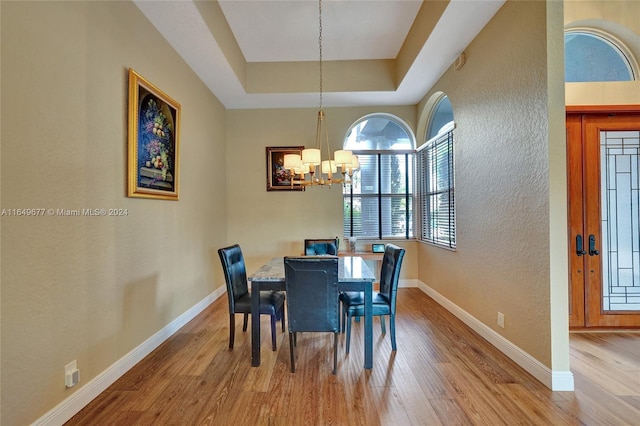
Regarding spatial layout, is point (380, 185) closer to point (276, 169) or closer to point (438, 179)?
point (438, 179)

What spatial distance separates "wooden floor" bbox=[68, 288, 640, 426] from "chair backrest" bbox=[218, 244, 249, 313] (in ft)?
1.64

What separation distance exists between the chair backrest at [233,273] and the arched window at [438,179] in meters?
2.58

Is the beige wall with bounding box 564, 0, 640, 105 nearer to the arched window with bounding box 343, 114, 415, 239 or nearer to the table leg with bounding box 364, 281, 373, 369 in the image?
the arched window with bounding box 343, 114, 415, 239

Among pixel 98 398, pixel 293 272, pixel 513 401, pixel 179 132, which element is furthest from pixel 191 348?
pixel 513 401

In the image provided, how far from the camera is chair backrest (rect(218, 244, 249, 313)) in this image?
256 centimetres

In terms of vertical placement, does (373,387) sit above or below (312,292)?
below

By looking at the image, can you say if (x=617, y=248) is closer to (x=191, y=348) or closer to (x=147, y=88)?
(x=191, y=348)

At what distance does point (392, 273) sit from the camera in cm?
259

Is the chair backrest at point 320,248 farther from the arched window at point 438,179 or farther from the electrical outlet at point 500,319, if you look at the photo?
the electrical outlet at point 500,319

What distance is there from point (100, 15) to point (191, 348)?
2802mm

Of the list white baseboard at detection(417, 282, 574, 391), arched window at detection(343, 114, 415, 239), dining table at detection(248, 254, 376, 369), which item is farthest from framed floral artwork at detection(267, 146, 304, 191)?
white baseboard at detection(417, 282, 574, 391)

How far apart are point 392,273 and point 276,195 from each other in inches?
108

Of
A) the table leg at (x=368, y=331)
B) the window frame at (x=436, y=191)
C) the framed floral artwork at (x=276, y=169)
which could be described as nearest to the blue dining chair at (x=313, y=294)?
the table leg at (x=368, y=331)

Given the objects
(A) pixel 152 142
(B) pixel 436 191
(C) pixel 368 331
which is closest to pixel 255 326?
(C) pixel 368 331
